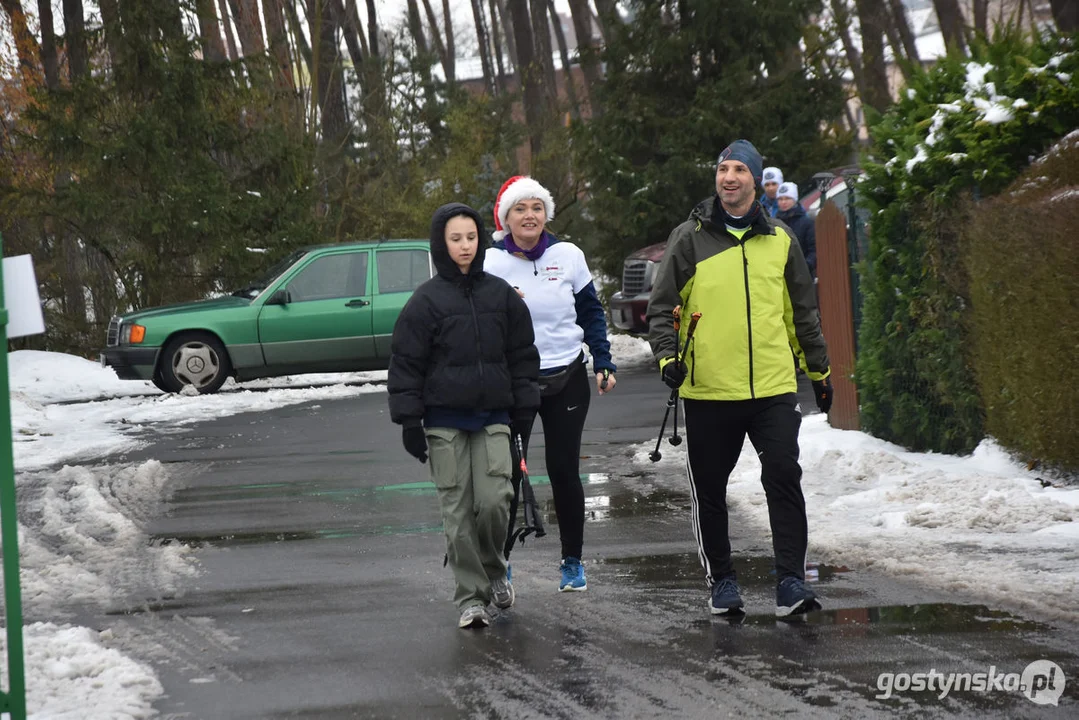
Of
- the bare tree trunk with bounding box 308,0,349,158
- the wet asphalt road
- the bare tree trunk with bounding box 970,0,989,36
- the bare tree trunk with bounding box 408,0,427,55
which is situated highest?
the bare tree trunk with bounding box 408,0,427,55

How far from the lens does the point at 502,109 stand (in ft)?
104

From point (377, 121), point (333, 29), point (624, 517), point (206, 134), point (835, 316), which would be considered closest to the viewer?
point (624, 517)

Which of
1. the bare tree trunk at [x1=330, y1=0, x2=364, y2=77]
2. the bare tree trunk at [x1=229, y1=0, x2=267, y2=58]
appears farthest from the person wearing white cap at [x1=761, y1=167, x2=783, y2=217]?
the bare tree trunk at [x1=330, y1=0, x2=364, y2=77]

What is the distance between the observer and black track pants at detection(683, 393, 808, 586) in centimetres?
622

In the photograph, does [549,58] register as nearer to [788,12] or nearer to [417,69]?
[417,69]

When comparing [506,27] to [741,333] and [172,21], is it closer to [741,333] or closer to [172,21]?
[172,21]

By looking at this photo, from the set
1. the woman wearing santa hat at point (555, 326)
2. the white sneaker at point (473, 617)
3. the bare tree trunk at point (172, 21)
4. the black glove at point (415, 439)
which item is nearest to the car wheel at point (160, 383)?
the bare tree trunk at point (172, 21)

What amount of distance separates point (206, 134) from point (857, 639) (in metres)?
18.5

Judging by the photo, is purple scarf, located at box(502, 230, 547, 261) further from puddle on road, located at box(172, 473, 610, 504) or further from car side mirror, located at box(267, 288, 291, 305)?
car side mirror, located at box(267, 288, 291, 305)

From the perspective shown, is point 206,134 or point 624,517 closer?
point 624,517

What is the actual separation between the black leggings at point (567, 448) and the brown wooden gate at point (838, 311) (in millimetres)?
5172

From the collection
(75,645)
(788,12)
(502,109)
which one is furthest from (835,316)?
(502,109)

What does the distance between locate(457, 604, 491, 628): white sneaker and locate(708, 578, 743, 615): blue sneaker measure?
0.90 metres

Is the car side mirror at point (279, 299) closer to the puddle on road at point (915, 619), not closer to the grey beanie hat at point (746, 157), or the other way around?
the grey beanie hat at point (746, 157)
